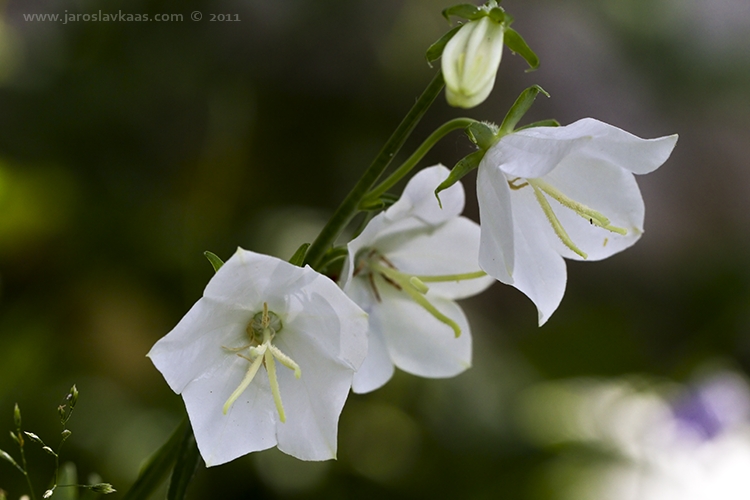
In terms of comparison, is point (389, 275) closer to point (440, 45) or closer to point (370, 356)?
point (370, 356)

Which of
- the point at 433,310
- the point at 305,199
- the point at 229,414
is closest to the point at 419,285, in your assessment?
the point at 433,310

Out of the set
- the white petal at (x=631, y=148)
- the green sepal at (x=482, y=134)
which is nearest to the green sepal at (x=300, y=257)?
the green sepal at (x=482, y=134)

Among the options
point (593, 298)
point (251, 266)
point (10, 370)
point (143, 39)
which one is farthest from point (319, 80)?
point (251, 266)

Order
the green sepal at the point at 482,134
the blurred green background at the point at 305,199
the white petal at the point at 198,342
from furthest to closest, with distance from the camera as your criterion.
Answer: the blurred green background at the point at 305,199 < the green sepal at the point at 482,134 < the white petal at the point at 198,342

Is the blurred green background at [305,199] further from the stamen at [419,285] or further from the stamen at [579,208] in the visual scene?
the stamen at [579,208]

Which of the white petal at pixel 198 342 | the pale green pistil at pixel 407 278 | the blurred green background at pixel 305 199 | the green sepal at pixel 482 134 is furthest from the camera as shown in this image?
the blurred green background at pixel 305 199

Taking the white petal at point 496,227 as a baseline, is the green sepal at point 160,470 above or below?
below
